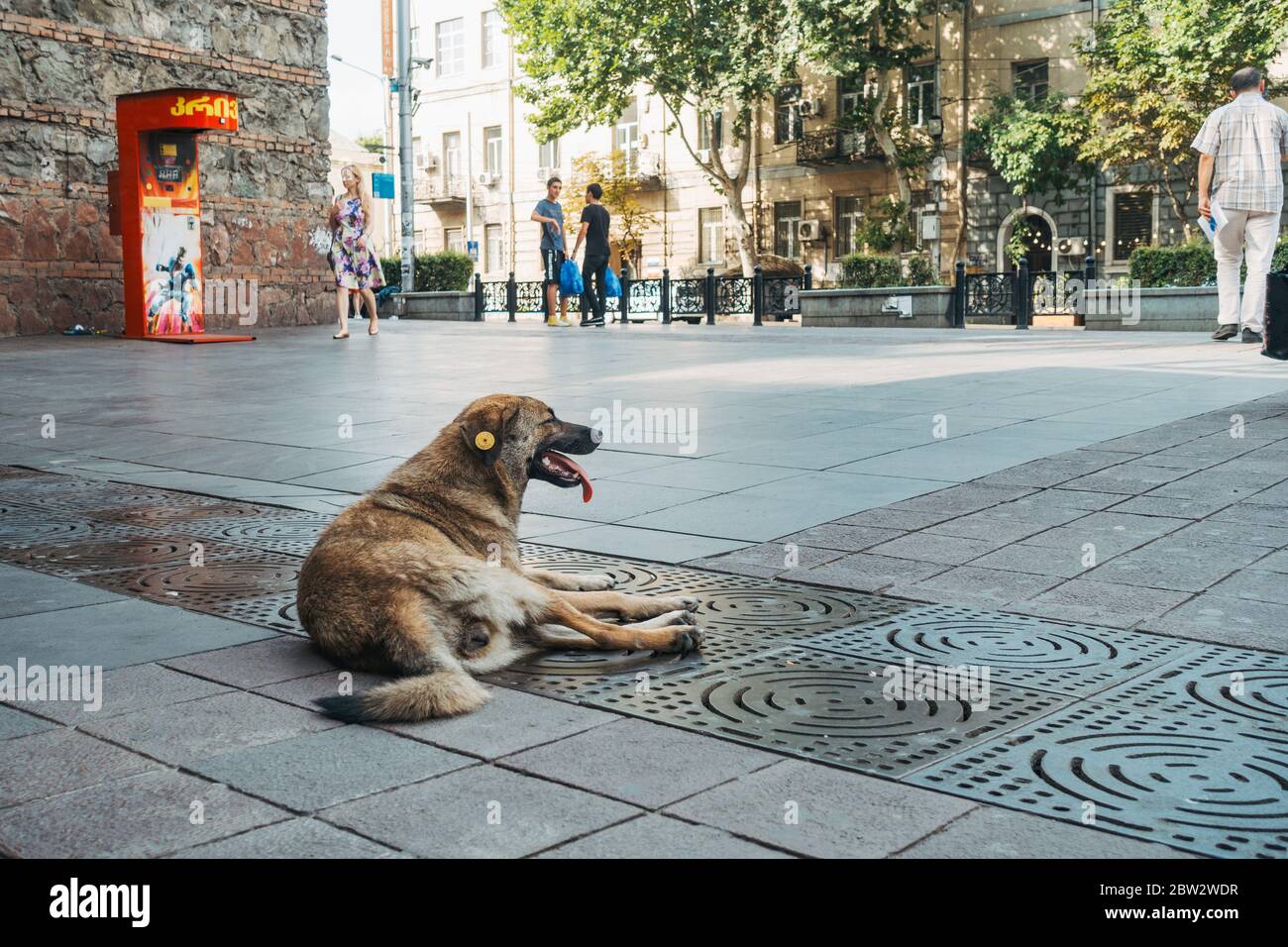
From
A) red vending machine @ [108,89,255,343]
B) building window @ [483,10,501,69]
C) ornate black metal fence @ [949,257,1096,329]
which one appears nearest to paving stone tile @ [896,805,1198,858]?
red vending machine @ [108,89,255,343]

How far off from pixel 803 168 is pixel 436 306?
18772 millimetres

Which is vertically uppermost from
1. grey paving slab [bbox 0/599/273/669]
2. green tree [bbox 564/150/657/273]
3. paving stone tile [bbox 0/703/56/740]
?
green tree [bbox 564/150/657/273]

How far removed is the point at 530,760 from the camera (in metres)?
3.27

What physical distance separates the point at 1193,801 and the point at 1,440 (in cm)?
901

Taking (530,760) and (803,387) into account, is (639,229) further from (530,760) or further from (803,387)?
(530,760)

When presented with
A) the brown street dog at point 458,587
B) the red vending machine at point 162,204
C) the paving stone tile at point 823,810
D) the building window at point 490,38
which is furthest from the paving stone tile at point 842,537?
the building window at point 490,38

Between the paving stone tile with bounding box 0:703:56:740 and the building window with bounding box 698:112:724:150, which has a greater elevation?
the building window with bounding box 698:112:724:150

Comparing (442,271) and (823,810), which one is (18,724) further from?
(442,271)

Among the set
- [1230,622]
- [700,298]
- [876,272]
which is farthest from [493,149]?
[1230,622]

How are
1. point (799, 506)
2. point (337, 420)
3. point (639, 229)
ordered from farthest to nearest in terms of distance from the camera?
point (639, 229)
point (337, 420)
point (799, 506)

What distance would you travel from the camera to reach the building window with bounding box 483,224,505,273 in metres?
57.7

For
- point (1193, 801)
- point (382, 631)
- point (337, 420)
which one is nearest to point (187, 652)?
point (382, 631)

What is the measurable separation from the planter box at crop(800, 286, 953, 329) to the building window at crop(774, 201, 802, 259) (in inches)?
755

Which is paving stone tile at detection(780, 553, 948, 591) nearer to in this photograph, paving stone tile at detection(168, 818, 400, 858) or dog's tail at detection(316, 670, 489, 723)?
dog's tail at detection(316, 670, 489, 723)
